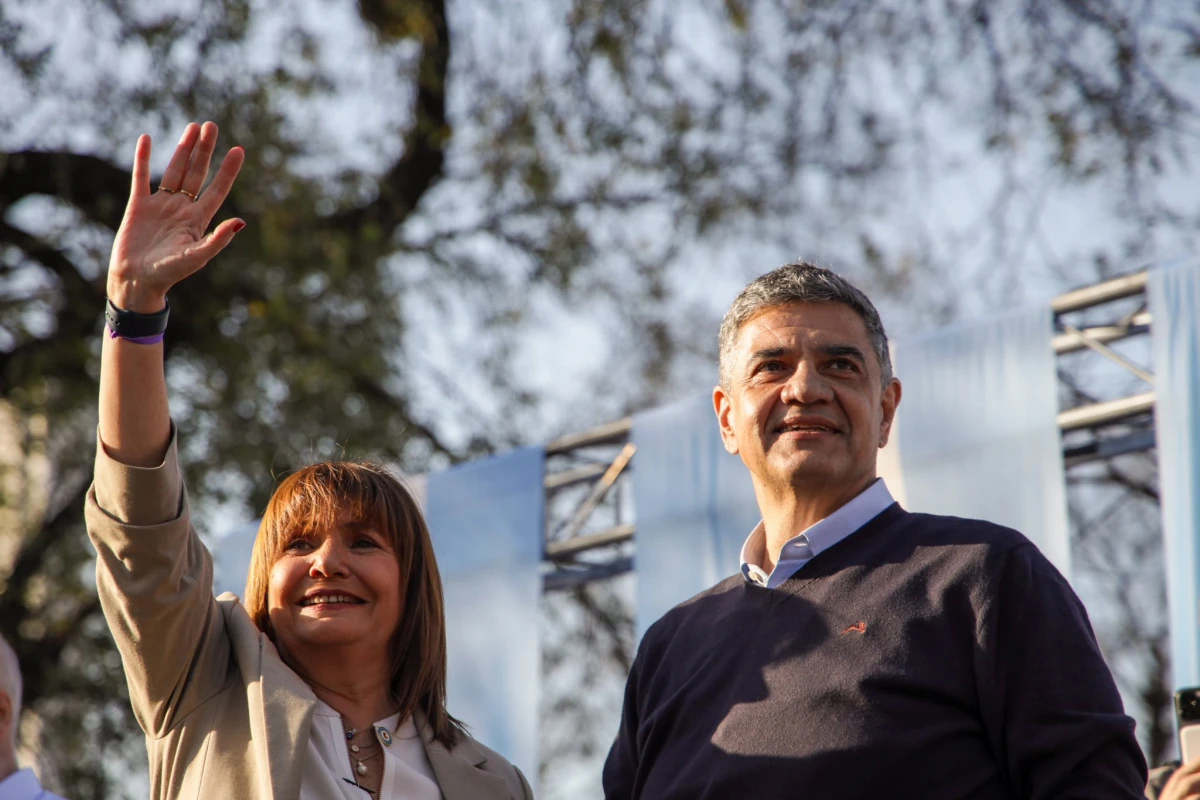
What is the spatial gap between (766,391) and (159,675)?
1106 millimetres

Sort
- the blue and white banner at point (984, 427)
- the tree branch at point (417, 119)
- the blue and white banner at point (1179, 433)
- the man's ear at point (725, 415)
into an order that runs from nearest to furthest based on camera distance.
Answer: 1. the man's ear at point (725, 415)
2. the blue and white banner at point (1179, 433)
3. the blue and white banner at point (984, 427)
4. the tree branch at point (417, 119)

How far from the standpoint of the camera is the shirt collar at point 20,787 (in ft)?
10.1

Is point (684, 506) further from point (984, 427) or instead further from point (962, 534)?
point (962, 534)

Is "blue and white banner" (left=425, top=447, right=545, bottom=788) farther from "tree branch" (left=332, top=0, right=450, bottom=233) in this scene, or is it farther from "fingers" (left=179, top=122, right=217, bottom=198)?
"fingers" (left=179, top=122, right=217, bottom=198)

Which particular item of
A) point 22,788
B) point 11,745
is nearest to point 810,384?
point 22,788

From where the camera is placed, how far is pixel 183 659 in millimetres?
2309

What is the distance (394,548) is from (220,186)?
72 centimetres

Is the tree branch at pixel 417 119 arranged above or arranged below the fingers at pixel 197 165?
above

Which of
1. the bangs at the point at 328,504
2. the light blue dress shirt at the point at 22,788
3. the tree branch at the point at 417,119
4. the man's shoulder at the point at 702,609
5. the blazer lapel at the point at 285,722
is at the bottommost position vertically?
the light blue dress shirt at the point at 22,788

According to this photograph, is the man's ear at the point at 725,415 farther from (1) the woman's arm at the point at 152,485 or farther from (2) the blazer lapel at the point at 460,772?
(1) the woman's arm at the point at 152,485

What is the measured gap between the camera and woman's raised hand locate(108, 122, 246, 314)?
2191 mm

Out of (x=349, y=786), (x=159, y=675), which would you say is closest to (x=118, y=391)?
(x=159, y=675)

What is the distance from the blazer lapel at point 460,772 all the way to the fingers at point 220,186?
992 millimetres

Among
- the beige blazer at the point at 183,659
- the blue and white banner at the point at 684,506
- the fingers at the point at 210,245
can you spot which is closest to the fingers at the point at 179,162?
the fingers at the point at 210,245
